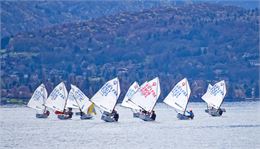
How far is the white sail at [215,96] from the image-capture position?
18238 cm

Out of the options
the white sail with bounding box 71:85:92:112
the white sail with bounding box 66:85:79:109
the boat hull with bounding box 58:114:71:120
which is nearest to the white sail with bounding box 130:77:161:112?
the white sail with bounding box 71:85:92:112

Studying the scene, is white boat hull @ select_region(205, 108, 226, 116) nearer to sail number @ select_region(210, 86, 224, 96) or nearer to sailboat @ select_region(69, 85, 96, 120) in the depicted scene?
sail number @ select_region(210, 86, 224, 96)

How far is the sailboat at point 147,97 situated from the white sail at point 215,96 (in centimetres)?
2505

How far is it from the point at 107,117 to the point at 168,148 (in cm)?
4559

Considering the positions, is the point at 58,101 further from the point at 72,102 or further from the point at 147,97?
the point at 147,97

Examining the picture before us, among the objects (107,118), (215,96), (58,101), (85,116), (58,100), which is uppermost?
(107,118)

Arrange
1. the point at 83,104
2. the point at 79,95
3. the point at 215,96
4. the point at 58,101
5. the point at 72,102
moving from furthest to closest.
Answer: the point at 215,96 < the point at 72,102 < the point at 58,101 < the point at 79,95 < the point at 83,104

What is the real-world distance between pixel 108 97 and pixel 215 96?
3296cm

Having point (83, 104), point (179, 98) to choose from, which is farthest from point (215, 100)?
point (83, 104)

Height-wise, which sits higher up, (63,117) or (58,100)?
(58,100)

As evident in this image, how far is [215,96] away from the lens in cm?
→ 18312

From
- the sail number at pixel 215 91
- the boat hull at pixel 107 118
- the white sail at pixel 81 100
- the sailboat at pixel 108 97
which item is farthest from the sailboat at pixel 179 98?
the sail number at pixel 215 91

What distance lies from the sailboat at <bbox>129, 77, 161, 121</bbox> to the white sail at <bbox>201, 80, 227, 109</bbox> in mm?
25053

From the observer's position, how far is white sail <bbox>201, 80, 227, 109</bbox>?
182 m
